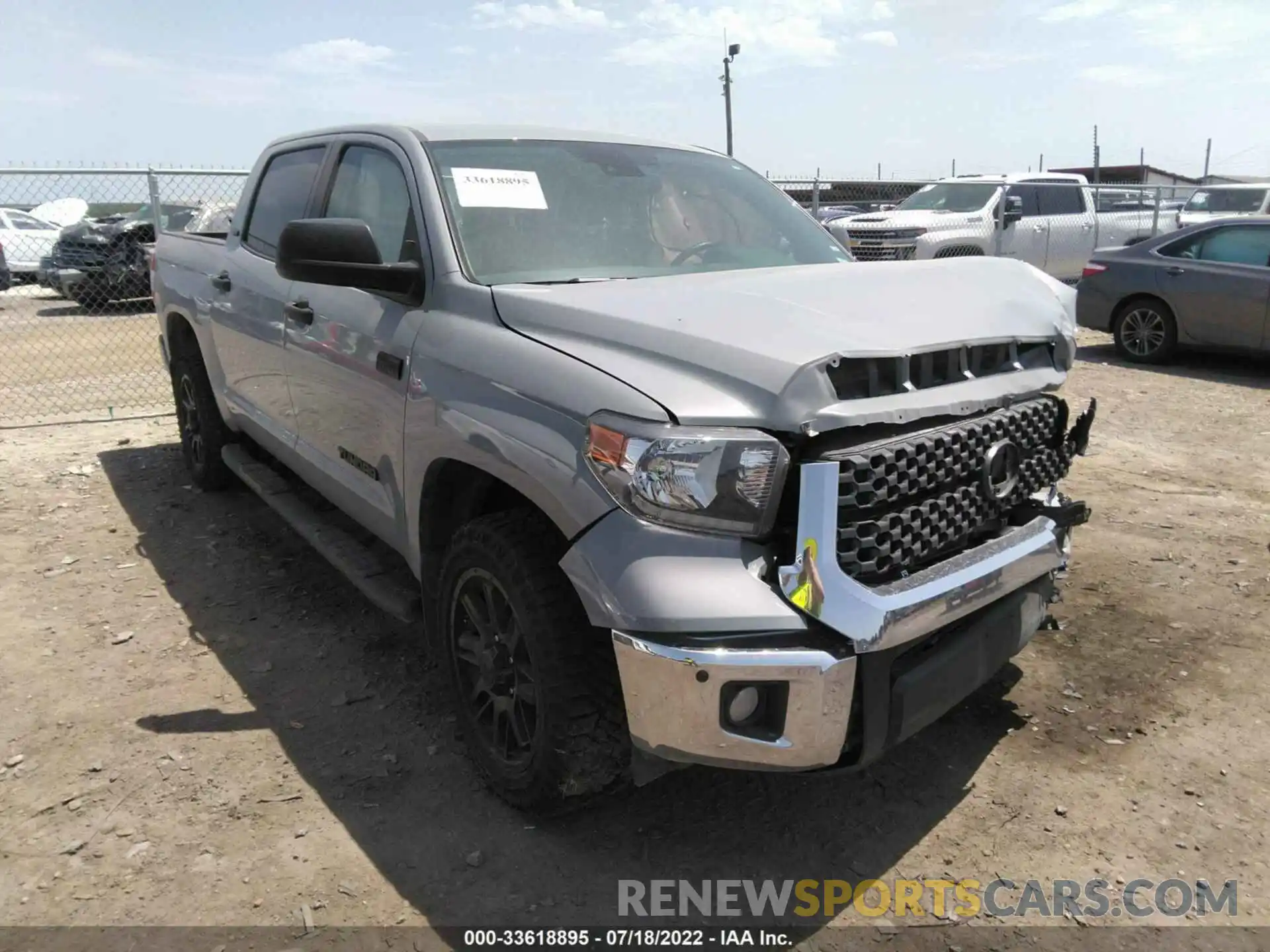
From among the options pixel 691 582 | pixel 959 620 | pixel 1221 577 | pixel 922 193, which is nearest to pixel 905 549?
pixel 959 620

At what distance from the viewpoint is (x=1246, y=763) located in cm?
300

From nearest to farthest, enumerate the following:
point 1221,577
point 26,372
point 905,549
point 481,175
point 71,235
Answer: point 905,549, point 481,175, point 1221,577, point 26,372, point 71,235

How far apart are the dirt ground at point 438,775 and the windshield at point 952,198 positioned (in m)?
8.96

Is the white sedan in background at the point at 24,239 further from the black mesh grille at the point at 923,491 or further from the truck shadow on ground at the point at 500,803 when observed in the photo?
the black mesh grille at the point at 923,491

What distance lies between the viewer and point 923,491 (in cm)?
240

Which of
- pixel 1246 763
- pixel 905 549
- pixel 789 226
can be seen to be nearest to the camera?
pixel 905 549

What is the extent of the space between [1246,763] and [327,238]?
128 inches

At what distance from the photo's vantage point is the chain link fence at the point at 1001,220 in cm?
1173

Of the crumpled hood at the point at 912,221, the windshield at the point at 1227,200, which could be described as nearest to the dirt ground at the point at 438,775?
the crumpled hood at the point at 912,221

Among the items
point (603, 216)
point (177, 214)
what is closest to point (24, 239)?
point (177, 214)

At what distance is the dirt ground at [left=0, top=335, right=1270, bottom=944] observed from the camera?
2551 mm

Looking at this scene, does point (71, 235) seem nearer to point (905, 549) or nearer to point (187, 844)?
point (187, 844)

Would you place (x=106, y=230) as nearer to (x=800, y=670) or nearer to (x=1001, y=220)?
(x=1001, y=220)

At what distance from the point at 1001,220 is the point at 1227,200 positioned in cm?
851
